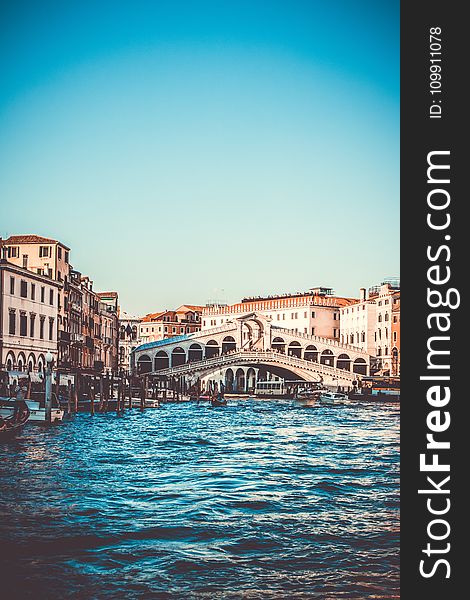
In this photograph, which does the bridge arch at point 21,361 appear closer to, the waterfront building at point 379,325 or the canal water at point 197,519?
the canal water at point 197,519

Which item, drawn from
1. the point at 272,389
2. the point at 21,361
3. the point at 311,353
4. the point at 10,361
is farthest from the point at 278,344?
the point at 10,361

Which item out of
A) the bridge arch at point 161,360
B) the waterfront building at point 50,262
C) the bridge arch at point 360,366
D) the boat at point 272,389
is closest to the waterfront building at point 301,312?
the boat at point 272,389

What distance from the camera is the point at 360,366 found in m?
12.4

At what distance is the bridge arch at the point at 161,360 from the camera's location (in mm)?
12484

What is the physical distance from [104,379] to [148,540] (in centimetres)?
564

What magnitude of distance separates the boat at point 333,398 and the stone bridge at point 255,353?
0.81m

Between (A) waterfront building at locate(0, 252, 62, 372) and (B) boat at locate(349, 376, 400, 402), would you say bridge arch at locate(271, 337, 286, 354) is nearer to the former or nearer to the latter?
(B) boat at locate(349, 376, 400, 402)

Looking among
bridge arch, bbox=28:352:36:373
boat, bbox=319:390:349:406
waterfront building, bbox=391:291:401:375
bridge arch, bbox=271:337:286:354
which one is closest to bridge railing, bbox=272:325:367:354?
bridge arch, bbox=271:337:286:354

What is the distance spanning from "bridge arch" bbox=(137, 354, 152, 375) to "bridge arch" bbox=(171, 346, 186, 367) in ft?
1.26

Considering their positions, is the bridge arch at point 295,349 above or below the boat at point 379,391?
above

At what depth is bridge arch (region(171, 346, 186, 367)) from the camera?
12.6m

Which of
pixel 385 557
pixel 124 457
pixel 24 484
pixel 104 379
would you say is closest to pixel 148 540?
pixel 385 557

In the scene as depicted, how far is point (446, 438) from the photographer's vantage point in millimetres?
903

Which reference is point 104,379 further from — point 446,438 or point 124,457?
point 446,438
